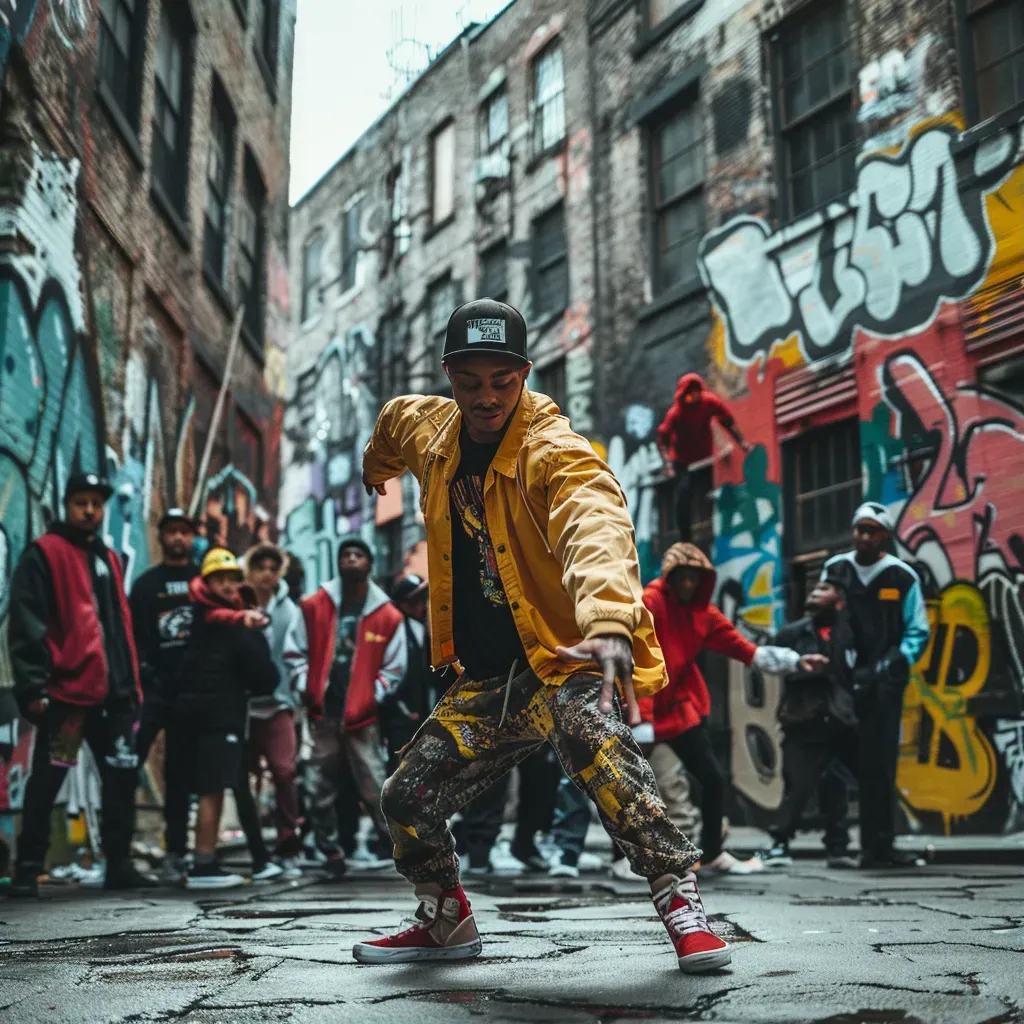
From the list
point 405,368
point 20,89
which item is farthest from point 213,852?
point 405,368

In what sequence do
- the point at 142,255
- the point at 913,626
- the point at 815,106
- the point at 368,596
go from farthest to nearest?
the point at 815,106, the point at 142,255, the point at 913,626, the point at 368,596

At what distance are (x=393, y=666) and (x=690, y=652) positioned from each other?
1.87m

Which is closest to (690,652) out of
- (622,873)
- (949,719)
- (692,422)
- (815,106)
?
(622,873)

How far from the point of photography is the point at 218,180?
15469 mm

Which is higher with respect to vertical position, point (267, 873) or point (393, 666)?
point (393, 666)

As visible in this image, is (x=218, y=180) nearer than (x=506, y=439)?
No

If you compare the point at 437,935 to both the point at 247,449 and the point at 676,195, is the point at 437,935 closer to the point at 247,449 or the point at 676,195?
the point at 676,195

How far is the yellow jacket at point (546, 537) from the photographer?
3086 millimetres

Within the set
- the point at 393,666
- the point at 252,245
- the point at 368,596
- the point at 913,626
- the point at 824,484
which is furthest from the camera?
the point at 252,245

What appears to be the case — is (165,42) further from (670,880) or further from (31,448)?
(670,880)

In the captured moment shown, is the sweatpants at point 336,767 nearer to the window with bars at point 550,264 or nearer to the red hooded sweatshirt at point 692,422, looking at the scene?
the red hooded sweatshirt at point 692,422

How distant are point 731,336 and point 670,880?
11.4 m

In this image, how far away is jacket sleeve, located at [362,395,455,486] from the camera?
3926 mm

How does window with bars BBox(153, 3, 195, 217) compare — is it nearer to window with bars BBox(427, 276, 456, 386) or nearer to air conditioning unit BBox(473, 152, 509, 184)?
air conditioning unit BBox(473, 152, 509, 184)
